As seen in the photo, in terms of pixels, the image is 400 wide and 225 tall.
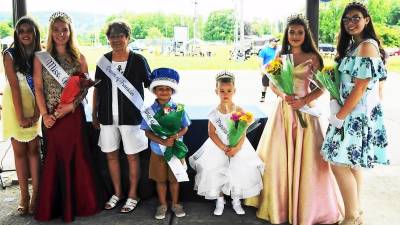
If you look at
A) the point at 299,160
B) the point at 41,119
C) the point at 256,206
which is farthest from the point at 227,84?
the point at 41,119

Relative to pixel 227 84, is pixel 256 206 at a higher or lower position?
lower

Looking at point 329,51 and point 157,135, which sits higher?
point 329,51

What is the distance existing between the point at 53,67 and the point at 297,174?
198cm

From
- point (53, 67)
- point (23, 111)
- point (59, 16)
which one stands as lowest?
point (23, 111)

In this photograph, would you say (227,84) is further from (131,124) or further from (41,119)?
(41,119)

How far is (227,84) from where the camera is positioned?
3293 millimetres

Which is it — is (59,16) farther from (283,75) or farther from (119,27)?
(283,75)

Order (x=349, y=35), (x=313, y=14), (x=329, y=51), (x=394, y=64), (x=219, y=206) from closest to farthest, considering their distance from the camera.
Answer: (x=349, y=35)
(x=219, y=206)
(x=313, y=14)
(x=329, y=51)
(x=394, y=64)

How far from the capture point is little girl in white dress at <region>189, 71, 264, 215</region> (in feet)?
10.9

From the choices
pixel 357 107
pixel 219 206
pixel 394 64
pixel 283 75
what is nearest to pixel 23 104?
pixel 219 206

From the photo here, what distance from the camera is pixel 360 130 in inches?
117

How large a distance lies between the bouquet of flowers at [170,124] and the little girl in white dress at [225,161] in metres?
0.25

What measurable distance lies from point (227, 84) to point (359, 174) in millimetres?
1189

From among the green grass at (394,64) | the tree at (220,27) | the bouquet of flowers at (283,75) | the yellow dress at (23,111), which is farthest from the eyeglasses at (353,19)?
the green grass at (394,64)
